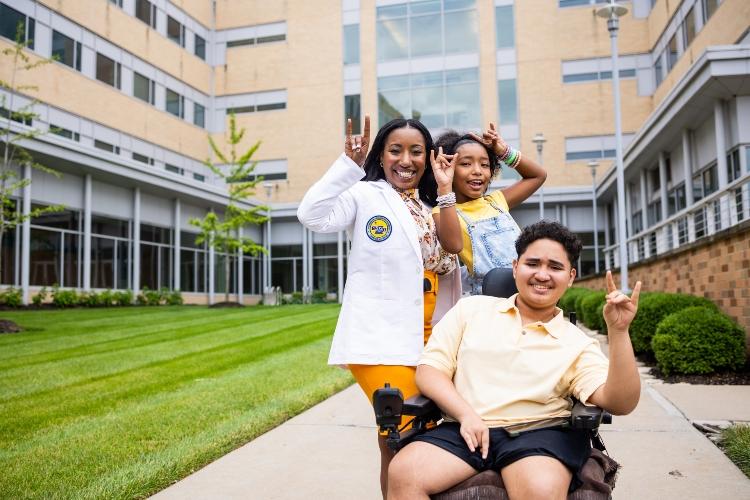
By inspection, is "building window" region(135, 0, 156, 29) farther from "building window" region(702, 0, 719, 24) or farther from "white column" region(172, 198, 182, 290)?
"building window" region(702, 0, 719, 24)

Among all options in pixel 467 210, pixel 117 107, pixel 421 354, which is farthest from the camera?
pixel 117 107

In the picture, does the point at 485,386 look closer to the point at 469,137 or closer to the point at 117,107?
the point at 469,137

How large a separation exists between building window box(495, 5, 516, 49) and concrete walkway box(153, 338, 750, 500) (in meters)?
29.0

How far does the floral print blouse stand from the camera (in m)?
2.93

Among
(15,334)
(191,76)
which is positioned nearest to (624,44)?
(191,76)

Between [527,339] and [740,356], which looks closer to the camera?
[527,339]

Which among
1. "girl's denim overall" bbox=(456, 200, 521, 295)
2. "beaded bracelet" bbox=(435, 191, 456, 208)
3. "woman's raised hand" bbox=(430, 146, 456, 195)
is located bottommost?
"girl's denim overall" bbox=(456, 200, 521, 295)

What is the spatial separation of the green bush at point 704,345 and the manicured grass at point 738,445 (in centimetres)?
277


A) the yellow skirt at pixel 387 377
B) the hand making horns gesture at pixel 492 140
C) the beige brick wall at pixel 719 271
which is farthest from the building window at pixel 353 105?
the yellow skirt at pixel 387 377

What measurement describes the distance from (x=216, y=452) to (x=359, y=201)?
106 inches

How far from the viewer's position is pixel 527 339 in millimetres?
2570

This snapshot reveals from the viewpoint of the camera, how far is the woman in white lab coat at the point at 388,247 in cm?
276

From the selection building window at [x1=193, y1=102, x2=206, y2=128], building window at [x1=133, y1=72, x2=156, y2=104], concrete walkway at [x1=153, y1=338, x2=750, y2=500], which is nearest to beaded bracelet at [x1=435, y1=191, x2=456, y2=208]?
concrete walkway at [x1=153, y1=338, x2=750, y2=500]

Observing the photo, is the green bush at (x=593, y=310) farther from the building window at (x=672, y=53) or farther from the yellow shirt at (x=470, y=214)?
the building window at (x=672, y=53)
